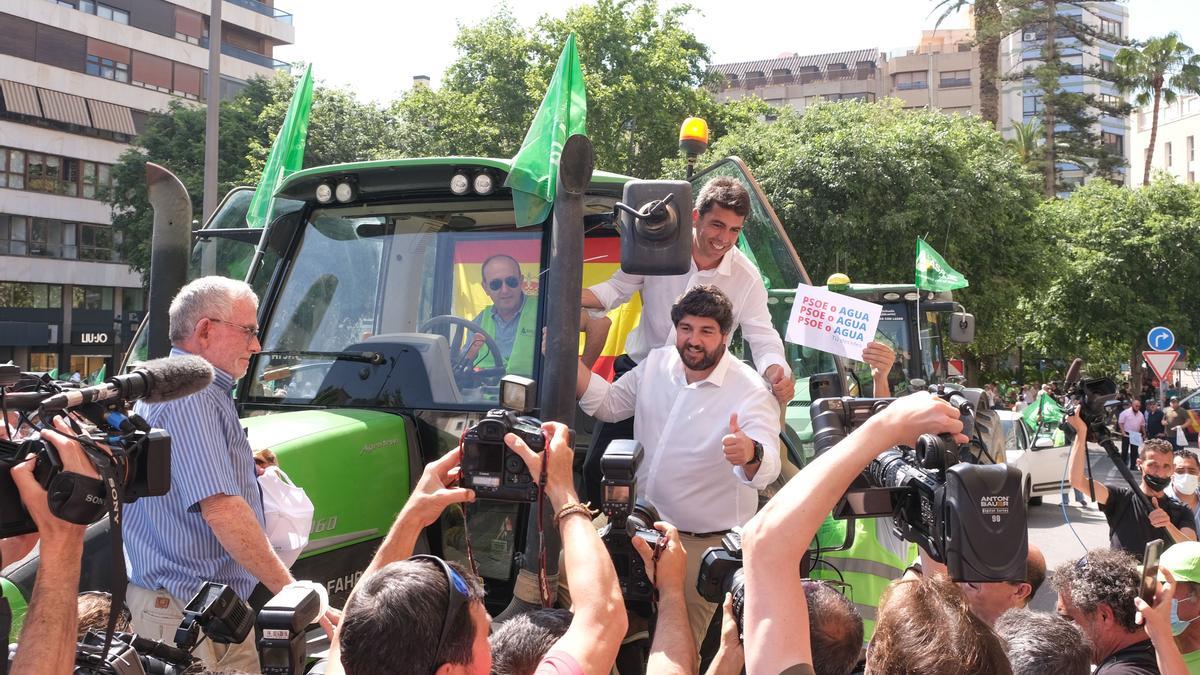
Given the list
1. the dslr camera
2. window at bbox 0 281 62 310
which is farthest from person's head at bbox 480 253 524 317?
window at bbox 0 281 62 310

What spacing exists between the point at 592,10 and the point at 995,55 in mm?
14274

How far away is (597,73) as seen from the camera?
31672 mm

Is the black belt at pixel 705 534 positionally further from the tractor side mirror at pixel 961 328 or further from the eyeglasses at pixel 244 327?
the tractor side mirror at pixel 961 328

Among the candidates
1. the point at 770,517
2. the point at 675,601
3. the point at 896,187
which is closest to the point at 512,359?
the point at 675,601

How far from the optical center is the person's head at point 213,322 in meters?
3.62

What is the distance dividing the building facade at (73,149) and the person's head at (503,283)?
37376mm

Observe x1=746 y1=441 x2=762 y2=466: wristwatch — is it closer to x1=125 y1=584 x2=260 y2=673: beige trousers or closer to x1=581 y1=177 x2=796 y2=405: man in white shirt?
x1=581 y1=177 x2=796 y2=405: man in white shirt

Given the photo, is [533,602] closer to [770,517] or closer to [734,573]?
[734,573]

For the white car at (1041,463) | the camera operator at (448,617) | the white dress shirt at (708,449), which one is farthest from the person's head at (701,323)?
the white car at (1041,463)

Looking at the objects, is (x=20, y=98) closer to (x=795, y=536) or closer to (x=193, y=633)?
(x=193, y=633)

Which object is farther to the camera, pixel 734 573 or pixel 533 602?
pixel 533 602

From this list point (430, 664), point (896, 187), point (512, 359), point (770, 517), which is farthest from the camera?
point (896, 187)

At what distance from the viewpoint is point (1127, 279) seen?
37938 millimetres

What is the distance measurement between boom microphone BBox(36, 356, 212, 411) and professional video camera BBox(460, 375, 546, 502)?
0.70m
